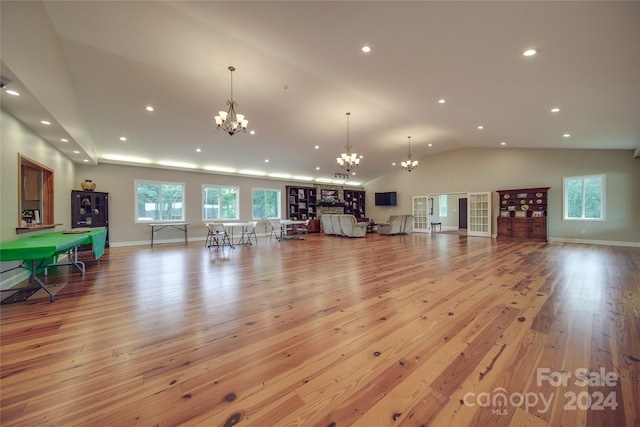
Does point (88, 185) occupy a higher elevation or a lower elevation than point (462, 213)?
higher

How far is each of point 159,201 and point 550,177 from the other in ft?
43.2

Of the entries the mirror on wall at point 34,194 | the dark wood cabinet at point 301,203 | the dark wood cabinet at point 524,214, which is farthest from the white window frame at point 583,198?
the mirror on wall at point 34,194

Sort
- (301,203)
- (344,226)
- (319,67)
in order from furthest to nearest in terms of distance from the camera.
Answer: (301,203)
(344,226)
(319,67)

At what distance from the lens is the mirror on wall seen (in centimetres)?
393

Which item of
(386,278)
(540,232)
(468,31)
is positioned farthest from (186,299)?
(540,232)

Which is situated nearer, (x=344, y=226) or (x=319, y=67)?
(x=319, y=67)

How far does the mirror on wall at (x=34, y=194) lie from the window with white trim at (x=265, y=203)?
238 inches

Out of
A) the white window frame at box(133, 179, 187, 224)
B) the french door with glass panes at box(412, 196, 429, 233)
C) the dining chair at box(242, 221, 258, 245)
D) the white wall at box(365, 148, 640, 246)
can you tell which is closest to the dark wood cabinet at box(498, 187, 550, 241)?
the white wall at box(365, 148, 640, 246)

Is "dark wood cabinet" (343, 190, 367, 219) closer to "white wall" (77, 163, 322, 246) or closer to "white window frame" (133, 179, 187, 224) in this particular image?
"white wall" (77, 163, 322, 246)

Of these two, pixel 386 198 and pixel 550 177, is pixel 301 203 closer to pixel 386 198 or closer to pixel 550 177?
pixel 386 198

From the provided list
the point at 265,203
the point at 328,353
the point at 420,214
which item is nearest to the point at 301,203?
the point at 265,203

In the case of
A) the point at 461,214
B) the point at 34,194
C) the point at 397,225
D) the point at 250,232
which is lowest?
the point at 250,232

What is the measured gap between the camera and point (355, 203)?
13828mm

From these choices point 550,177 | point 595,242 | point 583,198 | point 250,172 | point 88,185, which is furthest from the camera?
point 250,172
